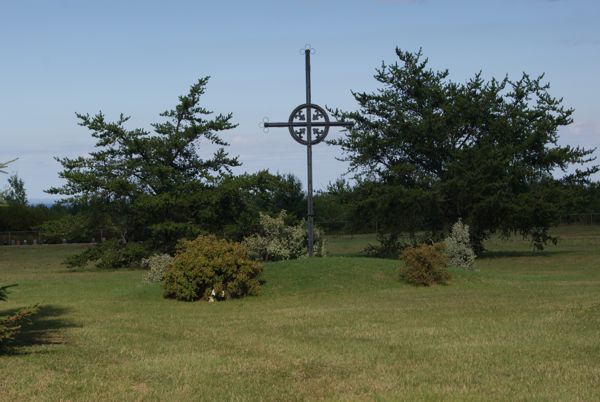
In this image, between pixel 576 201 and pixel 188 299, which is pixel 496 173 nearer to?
pixel 576 201

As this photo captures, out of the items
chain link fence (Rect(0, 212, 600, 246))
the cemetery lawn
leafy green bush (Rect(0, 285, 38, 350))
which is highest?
chain link fence (Rect(0, 212, 600, 246))

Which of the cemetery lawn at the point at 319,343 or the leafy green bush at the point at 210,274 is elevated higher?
the leafy green bush at the point at 210,274

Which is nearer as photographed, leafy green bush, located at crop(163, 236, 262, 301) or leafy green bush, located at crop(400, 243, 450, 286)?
leafy green bush, located at crop(163, 236, 262, 301)

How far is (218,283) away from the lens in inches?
724

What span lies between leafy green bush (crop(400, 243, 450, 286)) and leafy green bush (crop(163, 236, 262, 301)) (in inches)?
165

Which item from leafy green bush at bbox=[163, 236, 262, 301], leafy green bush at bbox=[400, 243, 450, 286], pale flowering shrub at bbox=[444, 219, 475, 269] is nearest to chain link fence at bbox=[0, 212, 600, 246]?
pale flowering shrub at bbox=[444, 219, 475, 269]

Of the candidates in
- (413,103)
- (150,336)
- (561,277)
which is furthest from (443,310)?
(413,103)

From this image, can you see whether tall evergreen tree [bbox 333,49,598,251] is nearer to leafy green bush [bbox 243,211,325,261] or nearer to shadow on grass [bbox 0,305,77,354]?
leafy green bush [bbox 243,211,325,261]

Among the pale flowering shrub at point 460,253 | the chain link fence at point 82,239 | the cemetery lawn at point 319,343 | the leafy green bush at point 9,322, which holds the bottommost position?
the cemetery lawn at point 319,343

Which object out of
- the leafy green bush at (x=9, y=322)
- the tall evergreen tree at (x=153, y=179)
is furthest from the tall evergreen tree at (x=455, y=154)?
the leafy green bush at (x=9, y=322)

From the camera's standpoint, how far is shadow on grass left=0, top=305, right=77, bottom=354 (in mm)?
11430

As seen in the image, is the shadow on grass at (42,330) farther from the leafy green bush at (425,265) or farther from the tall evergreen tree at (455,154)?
the tall evergreen tree at (455,154)

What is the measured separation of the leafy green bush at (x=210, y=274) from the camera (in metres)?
18.2

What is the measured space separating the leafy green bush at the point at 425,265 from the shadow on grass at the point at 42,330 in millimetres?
8603
